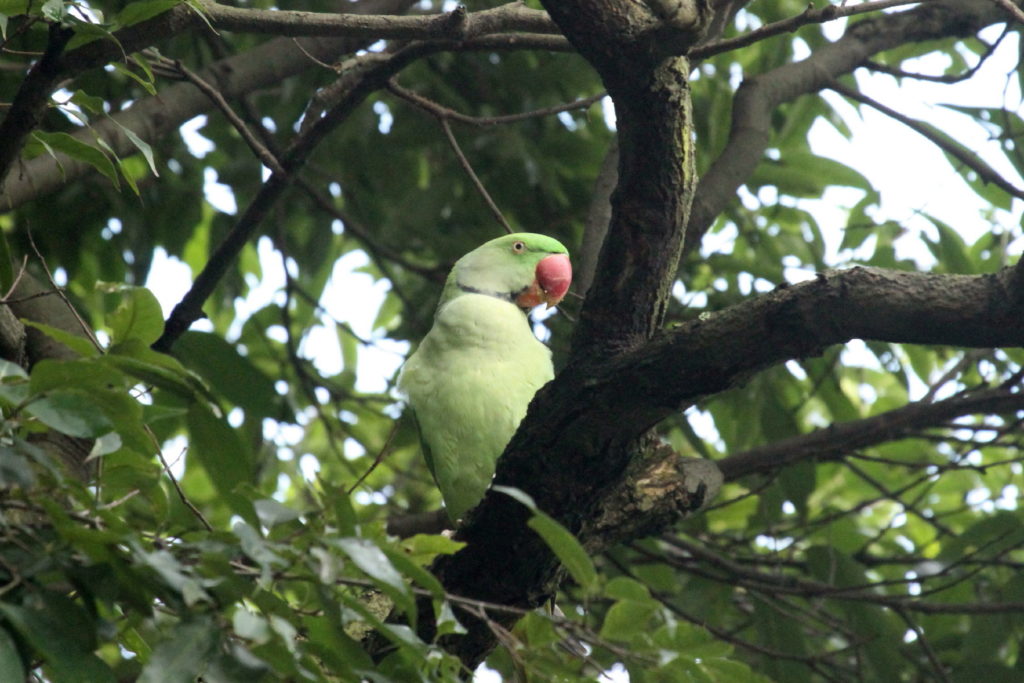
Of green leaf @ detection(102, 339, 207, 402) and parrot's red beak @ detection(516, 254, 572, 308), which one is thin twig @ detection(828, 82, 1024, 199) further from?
green leaf @ detection(102, 339, 207, 402)

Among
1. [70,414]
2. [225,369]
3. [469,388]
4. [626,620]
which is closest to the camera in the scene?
[70,414]

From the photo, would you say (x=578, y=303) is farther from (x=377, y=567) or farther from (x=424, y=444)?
(x=377, y=567)

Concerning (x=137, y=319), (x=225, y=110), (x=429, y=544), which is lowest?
(x=429, y=544)

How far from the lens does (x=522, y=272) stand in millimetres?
3336

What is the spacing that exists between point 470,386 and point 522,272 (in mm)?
510

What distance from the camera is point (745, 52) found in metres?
4.47

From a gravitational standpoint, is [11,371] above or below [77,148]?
below

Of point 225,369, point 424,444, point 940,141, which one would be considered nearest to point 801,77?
point 940,141

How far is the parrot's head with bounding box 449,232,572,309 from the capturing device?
333 centimetres

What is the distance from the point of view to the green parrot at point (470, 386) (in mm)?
2994

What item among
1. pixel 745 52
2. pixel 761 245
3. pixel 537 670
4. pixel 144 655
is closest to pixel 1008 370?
pixel 761 245

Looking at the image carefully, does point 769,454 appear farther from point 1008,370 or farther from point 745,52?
point 745,52

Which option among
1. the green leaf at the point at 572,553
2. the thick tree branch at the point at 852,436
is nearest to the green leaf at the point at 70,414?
the green leaf at the point at 572,553

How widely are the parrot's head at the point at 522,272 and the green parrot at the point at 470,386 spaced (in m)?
0.11
